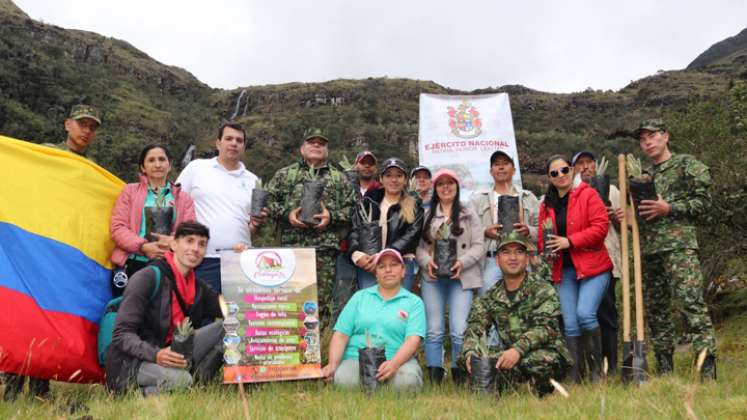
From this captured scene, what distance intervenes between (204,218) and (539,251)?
333 centimetres

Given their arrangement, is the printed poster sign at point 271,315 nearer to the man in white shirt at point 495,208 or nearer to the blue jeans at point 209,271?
the blue jeans at point 209,271

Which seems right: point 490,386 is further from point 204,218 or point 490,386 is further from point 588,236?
point 204,218

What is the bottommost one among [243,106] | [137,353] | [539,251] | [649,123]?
[137,353]

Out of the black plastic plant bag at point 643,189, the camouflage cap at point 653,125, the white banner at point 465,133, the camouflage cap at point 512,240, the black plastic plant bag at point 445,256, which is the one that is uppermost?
the white banner at point 465,133

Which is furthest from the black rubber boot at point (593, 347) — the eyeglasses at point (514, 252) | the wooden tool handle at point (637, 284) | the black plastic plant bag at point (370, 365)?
the black plastic plant bag at point (370, 365)

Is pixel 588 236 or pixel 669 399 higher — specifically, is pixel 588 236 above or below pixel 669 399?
above

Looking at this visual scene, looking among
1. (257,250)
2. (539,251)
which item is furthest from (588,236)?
(257,250)

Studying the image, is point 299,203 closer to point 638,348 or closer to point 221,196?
point 221,196

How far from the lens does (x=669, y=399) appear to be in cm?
415

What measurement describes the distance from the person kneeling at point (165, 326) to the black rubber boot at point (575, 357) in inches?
124

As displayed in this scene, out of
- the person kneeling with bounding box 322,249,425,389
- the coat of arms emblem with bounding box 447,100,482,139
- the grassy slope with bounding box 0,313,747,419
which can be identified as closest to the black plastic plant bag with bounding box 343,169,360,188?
the person kneeling with bounding box 322,249,425,389

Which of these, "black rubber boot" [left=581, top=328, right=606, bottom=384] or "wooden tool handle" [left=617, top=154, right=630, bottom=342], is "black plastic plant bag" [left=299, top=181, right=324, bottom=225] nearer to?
"black rubber boot" [left=581, top=328, right=606, bottom=384]

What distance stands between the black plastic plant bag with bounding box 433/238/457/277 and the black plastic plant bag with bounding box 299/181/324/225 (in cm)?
123

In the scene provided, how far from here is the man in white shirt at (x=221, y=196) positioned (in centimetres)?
599
